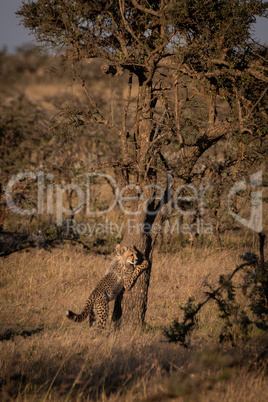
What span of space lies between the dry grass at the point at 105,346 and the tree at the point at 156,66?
1.21 metres

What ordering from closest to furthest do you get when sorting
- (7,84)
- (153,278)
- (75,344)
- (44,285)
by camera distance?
(7,84) < (75,344) < (44,285) < (153,278)

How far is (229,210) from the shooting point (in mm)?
10836

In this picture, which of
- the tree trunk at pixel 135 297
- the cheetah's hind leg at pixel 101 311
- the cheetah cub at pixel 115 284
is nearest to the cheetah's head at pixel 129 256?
the cheetah cub at pixel 115 284

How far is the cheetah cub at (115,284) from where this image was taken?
5926 millimetres

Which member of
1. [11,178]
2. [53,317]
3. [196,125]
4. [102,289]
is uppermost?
[196,125]

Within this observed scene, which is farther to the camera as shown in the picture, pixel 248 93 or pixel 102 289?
pixel 248 93

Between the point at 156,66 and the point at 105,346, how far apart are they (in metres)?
4.21

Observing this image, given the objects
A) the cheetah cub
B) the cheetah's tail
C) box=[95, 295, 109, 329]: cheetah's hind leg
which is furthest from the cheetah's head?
the cheetah's tail

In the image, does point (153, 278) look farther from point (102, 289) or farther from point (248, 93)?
point (248, 93)

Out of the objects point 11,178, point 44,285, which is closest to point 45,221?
point 11,178

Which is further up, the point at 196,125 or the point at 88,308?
the point at 196,125

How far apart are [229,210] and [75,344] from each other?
7113mm

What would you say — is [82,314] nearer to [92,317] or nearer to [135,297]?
[92,317]

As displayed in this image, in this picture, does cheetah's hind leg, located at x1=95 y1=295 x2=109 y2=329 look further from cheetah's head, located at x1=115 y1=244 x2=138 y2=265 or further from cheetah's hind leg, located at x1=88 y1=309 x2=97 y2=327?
cheetah's head, located at x1=115 y1=244 x2=138 y2=265
